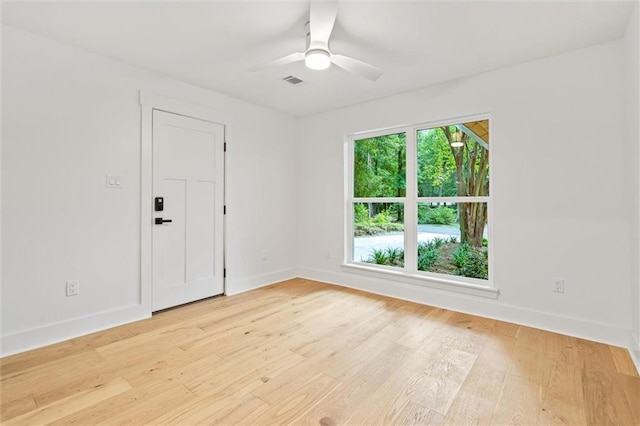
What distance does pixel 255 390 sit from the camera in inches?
72.8

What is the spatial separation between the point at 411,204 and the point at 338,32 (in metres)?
2.07

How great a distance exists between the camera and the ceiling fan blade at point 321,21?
1.88 meters

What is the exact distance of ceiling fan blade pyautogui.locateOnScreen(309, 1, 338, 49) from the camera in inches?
73.8

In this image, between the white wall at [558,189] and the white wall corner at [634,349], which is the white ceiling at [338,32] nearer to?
the white wall at [558,189]

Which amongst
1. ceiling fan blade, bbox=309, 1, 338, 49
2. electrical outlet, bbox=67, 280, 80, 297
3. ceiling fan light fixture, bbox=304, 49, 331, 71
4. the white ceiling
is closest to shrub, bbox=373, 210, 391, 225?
the white ceiling

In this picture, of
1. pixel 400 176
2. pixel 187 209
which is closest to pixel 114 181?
pixel 187 209

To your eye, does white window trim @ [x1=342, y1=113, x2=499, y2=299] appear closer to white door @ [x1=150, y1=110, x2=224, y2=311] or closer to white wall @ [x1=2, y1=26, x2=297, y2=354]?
white door @ [x1=150, y1=110, x2=224, y2=311]

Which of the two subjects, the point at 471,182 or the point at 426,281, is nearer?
the point at 471,182

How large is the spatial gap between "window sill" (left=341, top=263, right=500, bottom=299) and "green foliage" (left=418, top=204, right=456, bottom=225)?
64 centimetres

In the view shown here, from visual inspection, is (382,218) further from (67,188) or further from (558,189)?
(67,188)

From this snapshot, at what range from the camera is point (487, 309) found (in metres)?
3.05

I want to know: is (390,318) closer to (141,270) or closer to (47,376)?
(141,270)

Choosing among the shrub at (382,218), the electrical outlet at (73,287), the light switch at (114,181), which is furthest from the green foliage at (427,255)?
the electrical outlet at (73,287)

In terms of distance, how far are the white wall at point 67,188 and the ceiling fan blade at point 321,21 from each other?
1831 millimetres
